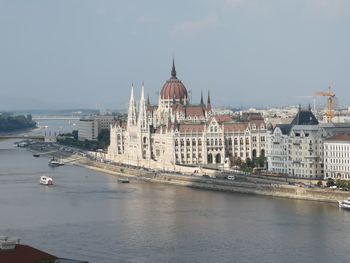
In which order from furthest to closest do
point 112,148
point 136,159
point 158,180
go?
point 112,148 → point 136,159 → point 158,180

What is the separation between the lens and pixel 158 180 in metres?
47.4

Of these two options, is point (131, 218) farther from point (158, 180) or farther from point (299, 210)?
point (158, 180)

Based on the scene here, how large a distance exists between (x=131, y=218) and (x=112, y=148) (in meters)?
31.3

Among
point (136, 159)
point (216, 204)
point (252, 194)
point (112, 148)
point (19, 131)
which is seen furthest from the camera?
point (19, 131)

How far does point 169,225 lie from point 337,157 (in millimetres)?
12949

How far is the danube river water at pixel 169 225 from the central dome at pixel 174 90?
1808cm

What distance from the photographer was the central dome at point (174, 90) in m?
61.0

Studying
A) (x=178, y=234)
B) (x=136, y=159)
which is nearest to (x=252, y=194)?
(x=178, y=234)

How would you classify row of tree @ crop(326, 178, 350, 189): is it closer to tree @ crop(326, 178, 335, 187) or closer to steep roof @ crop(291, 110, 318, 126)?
tree @ crop(326, 178, 335, 187)

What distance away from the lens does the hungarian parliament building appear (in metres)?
52.6

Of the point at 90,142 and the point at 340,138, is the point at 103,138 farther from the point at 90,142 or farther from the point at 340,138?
the point at 340,138

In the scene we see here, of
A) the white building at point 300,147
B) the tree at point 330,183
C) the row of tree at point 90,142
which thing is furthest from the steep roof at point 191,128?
the row of tree at point 90,142

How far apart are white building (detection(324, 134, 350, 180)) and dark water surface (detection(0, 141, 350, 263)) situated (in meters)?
4.39

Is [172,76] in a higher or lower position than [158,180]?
higher
